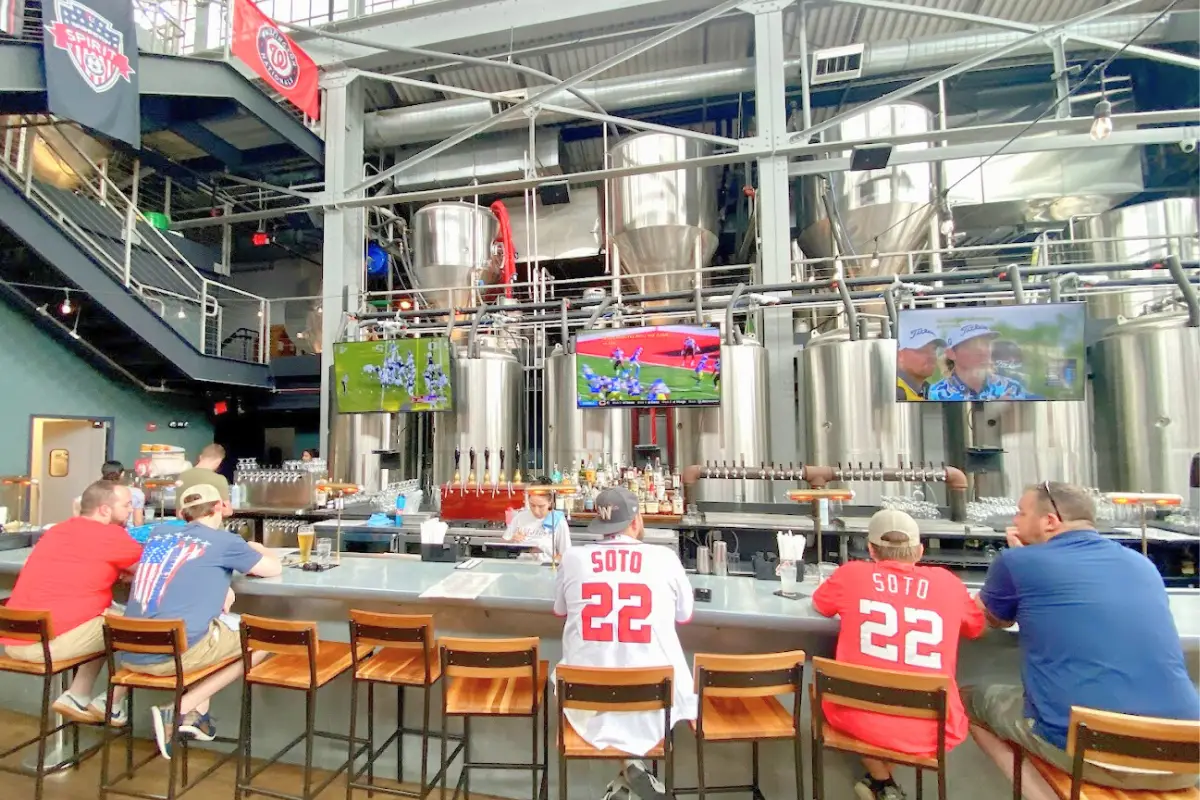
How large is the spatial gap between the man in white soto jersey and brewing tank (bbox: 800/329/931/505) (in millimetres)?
4093

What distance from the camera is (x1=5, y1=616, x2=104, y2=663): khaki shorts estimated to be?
2.64 metres

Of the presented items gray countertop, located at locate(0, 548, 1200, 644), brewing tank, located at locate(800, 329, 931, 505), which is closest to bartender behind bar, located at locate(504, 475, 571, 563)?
gray countertop, located at locate(0, 548, 1200, 644)

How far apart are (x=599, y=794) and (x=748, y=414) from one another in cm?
412

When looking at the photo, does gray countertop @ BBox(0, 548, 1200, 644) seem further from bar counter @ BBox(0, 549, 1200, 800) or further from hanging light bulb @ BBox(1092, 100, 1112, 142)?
hanging light bulb @ BBox(1092, 100, 1112, 142)

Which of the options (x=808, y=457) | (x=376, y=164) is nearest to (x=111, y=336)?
(x=376, y=164)

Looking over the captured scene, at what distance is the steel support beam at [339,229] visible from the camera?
762cm

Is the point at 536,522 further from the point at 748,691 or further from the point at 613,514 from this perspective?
the point at 748,691

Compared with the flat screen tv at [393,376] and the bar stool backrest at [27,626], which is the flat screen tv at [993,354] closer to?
the flat screen tv at [393,376]

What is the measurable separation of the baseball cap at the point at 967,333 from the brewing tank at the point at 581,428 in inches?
128

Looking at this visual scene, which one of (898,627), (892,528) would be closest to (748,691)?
(898,627)

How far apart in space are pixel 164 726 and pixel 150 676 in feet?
1.08

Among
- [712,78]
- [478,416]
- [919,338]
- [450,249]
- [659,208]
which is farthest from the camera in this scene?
[450,249]

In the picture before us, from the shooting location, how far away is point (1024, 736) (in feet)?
6.27

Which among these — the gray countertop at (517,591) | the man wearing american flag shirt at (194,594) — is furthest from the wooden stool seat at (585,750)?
the man wearing american flag shirt at (194,594)
